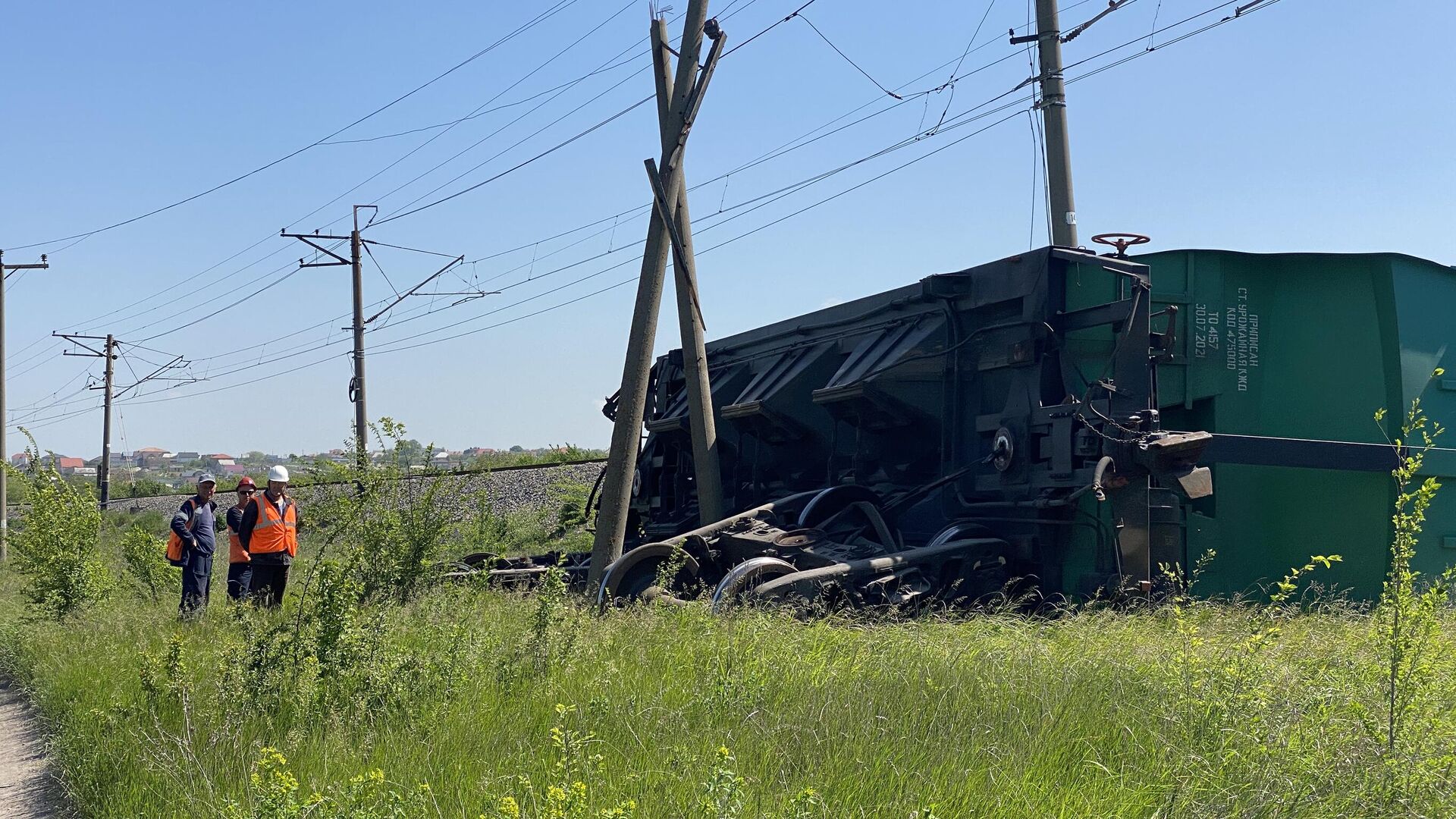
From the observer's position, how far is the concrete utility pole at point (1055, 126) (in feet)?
39.5

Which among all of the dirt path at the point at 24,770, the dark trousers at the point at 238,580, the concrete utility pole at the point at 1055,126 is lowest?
the dirt path at the point at 24,770

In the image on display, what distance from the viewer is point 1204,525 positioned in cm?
911

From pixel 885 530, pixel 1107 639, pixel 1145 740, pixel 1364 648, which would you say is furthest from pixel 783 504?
pixel 1145 740

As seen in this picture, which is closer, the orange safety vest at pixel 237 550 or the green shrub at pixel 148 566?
the orange safety vest at pixel 237 550

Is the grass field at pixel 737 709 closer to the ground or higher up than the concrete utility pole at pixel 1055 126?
closer to the ground

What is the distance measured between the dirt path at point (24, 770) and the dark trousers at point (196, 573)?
109 inches

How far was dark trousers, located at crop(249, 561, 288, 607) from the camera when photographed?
10641 millimetres

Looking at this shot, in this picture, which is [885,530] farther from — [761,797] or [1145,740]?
[761,797]

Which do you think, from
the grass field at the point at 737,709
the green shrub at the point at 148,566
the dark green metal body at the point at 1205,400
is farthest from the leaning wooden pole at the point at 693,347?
the green shrub at the point at 148,566

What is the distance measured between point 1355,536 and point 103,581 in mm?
11280

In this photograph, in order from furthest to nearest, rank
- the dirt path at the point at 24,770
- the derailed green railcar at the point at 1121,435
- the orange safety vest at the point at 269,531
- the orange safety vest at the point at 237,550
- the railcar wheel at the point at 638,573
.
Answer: the orange safety vest at the point at 237,550 < the orange safety vest at the point at 269,531 < the railcar wheel at the point at 638,573 < the derailed green railcar at the point at 1121,435 < the dirt path at the point at 24,770

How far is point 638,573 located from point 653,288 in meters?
2.72

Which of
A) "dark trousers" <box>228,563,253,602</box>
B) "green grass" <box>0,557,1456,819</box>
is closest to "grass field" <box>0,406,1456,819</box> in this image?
"green grass" <box>0,557,1456,819</box>

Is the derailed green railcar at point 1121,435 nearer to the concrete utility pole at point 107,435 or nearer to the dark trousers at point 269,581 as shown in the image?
the dark trousers at point 269,581
